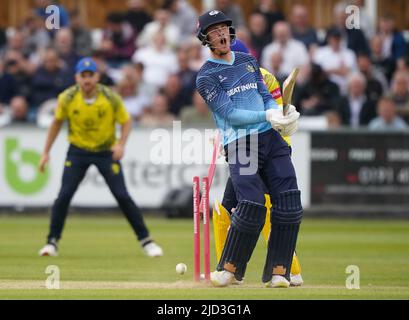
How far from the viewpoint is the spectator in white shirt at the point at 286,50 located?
81.4 ft

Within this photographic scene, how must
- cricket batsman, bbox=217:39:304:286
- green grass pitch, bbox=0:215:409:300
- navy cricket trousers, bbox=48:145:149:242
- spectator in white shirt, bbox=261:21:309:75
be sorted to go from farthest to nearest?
spectator in white shirt, bbox=261:21:309:75
navy cricket trousers, bbox=48:145:149:242
cricket batsman, bbox=217:39:304:286
green grass pitch, bbox=0:215:409:300

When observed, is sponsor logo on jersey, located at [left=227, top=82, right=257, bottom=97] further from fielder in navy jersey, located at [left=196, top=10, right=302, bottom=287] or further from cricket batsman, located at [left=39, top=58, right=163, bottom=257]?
cricket batsman, located at [left=39, top=58, right=163, bottom=257]

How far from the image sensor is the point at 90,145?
51.8 feet

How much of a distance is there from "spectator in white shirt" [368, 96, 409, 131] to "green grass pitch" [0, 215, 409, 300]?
2.05m

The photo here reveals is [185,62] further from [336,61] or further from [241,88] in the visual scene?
[241,88]

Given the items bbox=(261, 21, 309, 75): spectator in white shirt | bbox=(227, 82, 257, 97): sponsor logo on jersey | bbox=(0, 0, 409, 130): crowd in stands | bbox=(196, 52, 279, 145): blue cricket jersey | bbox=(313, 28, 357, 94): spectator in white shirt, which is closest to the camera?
bbox=(196, 52, 279, 145): blue cricket jersey

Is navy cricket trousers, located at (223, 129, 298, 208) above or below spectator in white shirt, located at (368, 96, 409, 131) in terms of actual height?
below

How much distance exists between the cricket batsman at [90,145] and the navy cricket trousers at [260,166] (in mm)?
4443

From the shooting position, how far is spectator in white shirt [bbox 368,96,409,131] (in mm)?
23469

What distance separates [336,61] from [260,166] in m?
14.2

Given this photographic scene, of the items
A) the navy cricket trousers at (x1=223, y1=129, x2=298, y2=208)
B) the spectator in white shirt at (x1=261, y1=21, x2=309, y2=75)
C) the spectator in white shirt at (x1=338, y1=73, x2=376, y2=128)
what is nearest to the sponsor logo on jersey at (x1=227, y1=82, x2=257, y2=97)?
the navy cricket trousers at (x1=223, y1=129, x2=298, y2=208)

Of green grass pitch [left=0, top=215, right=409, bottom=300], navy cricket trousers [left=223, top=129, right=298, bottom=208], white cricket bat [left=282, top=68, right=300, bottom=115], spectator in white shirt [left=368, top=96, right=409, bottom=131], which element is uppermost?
spectator in white shirt [left=368, top=96, right=409, bottom=131]

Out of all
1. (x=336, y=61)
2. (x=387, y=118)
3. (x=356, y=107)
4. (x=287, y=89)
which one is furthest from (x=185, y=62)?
(x=287, y=89)

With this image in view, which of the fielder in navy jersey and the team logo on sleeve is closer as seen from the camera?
the fielder in navy jersey
